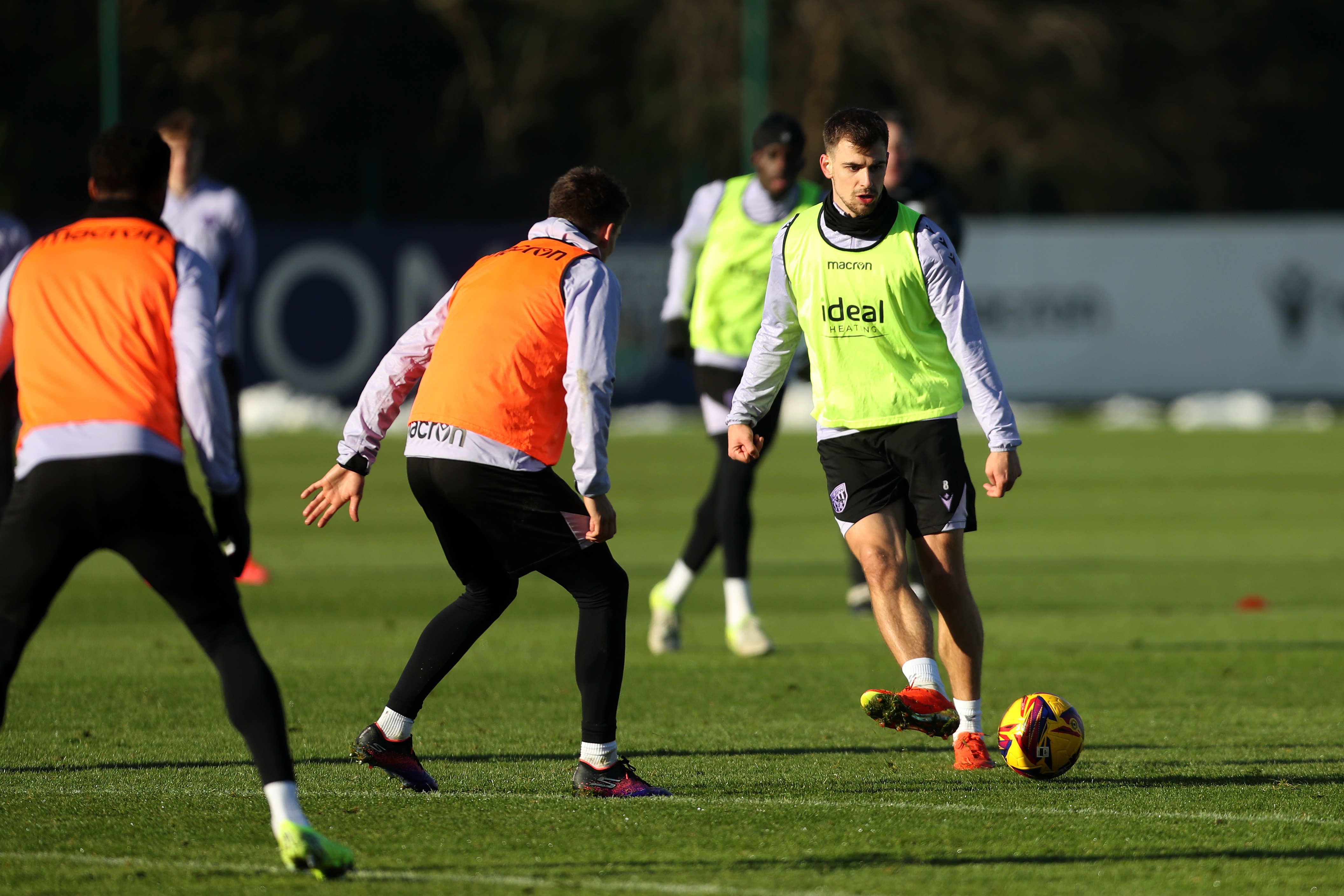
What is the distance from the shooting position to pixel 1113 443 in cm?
2214

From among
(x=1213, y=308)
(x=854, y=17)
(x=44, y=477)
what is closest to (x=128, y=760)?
(x=44, y=477)

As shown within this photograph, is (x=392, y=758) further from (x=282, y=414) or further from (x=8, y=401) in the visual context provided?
(x=282, y=414)

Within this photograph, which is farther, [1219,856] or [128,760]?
[128,760]

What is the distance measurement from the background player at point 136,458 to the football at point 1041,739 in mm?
2397

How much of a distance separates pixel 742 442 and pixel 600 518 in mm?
1036

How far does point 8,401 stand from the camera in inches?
341

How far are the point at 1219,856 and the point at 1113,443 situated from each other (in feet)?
57.0

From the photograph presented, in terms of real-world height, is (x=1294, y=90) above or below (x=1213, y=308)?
above

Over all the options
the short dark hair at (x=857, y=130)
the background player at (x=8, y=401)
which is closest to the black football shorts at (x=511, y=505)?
the short dark hair at (x=857, y=130)

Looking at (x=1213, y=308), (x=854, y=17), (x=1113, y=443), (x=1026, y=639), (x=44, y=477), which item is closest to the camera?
(x=44, y=477)

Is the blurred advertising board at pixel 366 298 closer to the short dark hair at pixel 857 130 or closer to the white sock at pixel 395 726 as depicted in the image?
the short dark hair at pixel 857 130

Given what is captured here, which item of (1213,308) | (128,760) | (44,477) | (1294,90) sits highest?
(1294,90)

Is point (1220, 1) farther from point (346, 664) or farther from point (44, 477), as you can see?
point (44, 477)

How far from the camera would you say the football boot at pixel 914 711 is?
5848 millimetres
